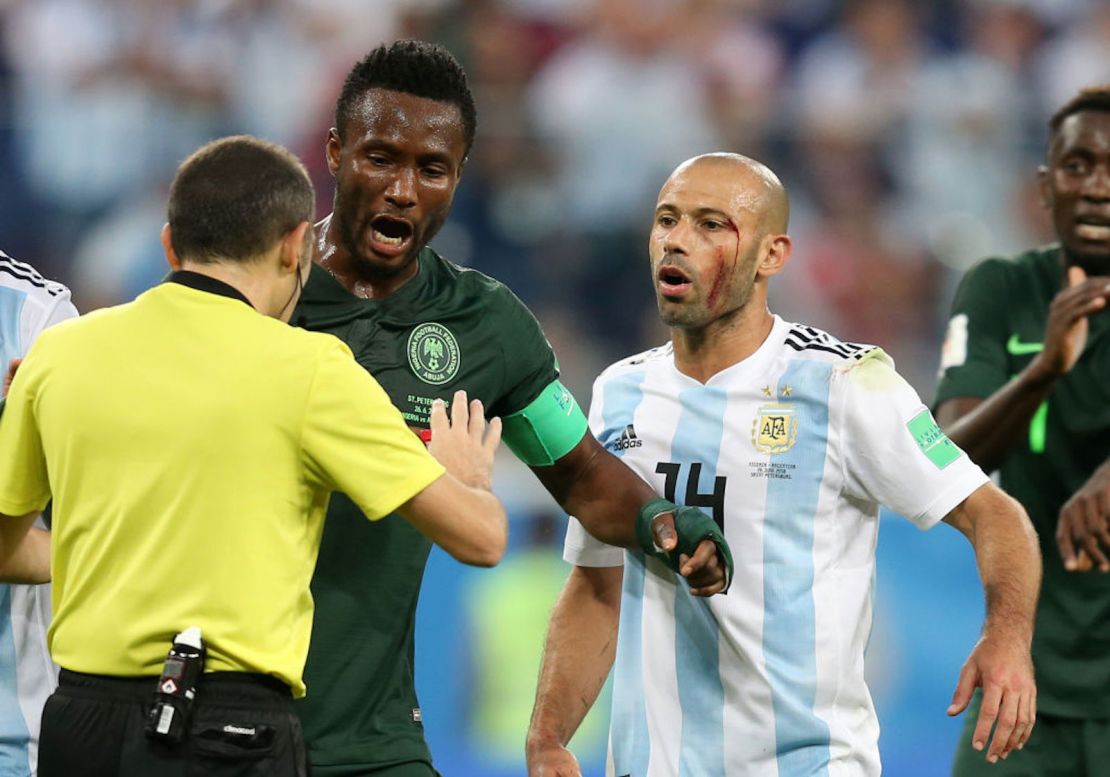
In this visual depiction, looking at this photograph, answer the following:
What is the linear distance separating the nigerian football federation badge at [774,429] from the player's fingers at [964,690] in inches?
29.9

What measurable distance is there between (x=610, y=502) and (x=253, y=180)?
4.71ft

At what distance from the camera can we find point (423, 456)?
323 cm

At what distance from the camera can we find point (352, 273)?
13.4 feet

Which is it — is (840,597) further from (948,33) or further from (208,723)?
(948,33)

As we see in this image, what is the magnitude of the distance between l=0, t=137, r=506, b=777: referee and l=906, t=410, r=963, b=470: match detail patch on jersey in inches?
52.8

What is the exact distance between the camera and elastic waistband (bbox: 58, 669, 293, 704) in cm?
311

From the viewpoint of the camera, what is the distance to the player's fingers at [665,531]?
3947 mm

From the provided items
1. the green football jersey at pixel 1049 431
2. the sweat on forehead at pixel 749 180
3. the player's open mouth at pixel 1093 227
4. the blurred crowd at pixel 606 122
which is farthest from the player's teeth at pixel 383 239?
the blurred crowd at pixel 606 122

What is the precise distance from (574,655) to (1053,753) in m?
1.57

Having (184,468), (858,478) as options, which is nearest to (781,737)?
(858,478)

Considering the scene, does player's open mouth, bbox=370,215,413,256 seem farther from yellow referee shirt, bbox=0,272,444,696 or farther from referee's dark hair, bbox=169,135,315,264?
yellow referee shirt, bbox=0,272,444,696

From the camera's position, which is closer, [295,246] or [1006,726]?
[295,246]

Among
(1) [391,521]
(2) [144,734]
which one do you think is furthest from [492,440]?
(2) [144,734]

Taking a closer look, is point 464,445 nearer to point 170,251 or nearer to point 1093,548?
point 170,251
